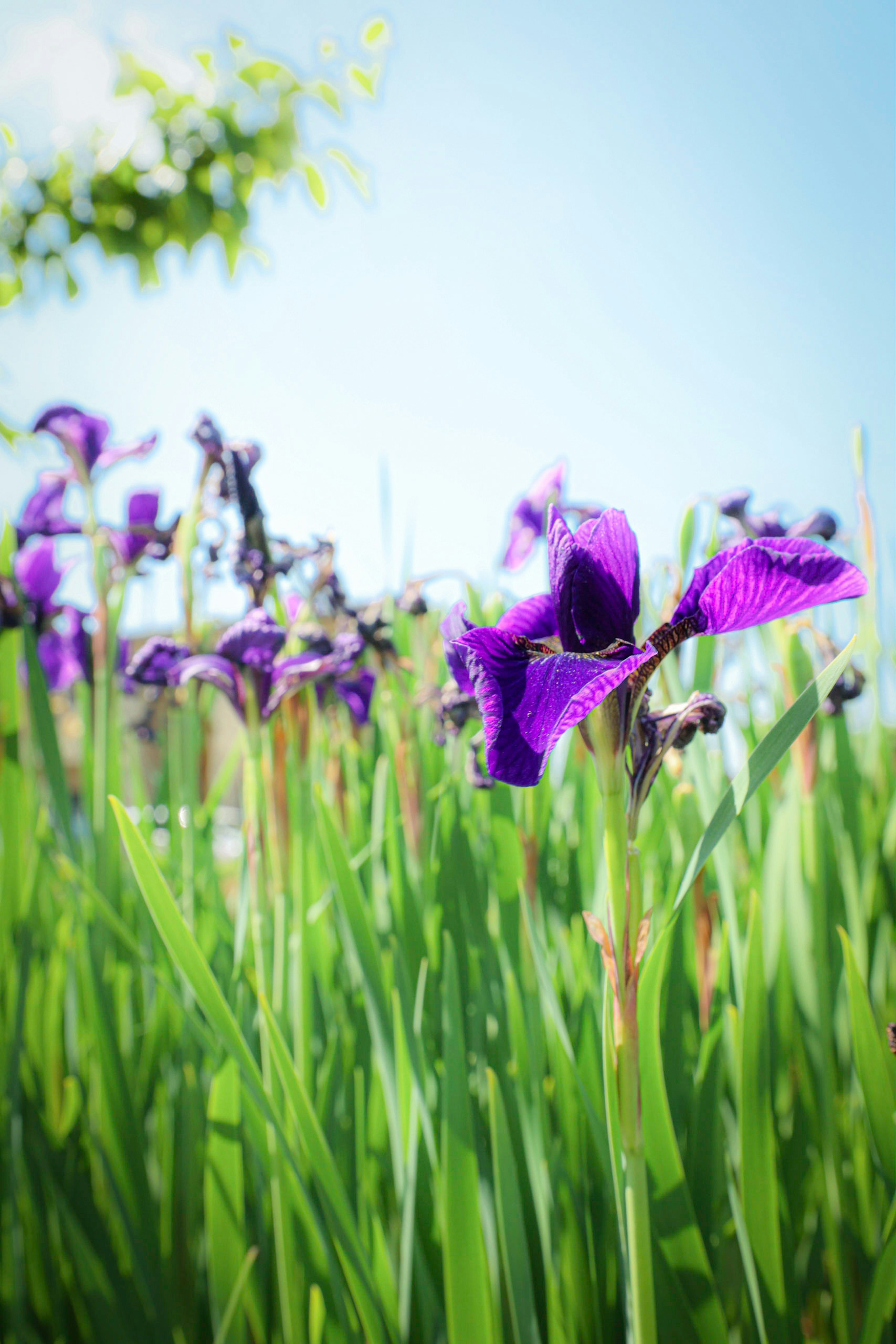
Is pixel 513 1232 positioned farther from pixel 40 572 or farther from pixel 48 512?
pixel 40 572

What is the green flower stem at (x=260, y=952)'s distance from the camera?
0.79 metres

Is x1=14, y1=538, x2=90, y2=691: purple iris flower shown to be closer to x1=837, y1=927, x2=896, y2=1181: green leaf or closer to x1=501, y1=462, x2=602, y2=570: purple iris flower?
x1=501, y1=462, x2=602, y2=570: purple iris flower

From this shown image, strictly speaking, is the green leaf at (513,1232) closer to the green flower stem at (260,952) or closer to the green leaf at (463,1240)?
the green leaf at (463,1240)

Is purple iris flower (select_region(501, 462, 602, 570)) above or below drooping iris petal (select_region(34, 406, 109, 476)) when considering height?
below

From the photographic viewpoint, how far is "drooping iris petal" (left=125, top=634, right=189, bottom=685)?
3.55 ft

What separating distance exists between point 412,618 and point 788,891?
3.39 ft

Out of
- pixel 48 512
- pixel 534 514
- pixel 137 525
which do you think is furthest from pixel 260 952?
pixel 48 512

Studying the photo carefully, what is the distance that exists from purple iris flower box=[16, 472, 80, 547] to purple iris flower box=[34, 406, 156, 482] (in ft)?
0.54

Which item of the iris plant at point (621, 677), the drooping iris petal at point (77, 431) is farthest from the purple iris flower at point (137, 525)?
the iris plant at point (621, 677)

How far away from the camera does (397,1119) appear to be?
85 cm

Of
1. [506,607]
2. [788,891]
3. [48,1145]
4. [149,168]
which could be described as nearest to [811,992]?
[788,891]

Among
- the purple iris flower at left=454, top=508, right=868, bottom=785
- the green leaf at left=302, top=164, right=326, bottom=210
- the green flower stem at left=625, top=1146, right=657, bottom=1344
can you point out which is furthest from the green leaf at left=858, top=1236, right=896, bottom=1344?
the green leaf at left=302, top=164, right=326, bottom=210

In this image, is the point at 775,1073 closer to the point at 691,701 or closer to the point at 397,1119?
the point at 397,1119

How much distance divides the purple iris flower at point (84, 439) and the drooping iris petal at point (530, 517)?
0.73 m
